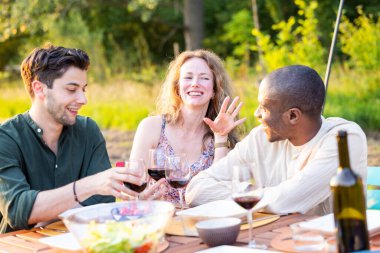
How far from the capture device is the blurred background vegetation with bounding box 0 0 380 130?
31.6 ft

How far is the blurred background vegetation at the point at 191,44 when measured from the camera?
963 centimetres

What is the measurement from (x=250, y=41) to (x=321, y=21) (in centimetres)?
241

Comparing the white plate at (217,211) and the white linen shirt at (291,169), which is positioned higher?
the white linen shirt at (291,169)

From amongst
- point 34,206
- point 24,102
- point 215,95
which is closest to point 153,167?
point 34,206

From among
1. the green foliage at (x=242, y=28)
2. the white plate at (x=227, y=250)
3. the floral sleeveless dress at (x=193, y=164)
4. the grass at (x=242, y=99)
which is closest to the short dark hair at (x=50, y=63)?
the floral sleeveless dress at (x=193, y=164)

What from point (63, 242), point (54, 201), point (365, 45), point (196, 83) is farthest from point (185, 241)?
point (365, 45)

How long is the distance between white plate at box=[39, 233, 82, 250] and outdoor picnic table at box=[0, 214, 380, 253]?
0.09 feet

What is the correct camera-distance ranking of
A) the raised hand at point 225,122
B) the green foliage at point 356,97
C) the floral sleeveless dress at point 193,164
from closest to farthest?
the raised hand at point 225,122 < the floral sleeveless dress at point 193,164 < the green foliage at point 356,97

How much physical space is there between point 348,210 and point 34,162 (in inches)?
69.5

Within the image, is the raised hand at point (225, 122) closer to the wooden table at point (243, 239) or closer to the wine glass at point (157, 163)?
the wine glass at point (157, 163)

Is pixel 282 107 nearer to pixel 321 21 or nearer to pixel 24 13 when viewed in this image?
pixel 24 13

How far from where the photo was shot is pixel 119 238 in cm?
189

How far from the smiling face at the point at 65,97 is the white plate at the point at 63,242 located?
3.27 ft

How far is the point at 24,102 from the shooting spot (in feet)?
42.8
